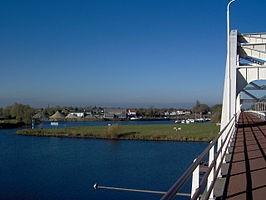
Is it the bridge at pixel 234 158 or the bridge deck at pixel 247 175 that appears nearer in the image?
the bridge at pixel 234 158

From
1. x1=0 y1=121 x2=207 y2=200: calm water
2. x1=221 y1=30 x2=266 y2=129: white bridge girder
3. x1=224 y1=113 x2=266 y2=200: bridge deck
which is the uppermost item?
x1=221 y1=30 x2=266 y2=129: white bridge girder

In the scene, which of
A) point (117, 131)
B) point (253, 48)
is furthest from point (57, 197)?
point (117, 131)

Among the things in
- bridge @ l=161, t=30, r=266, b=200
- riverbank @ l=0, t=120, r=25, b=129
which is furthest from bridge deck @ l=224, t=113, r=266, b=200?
riverbank @ l=0, t=120, r=25, b=129

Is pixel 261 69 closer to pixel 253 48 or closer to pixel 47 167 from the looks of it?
pixel 253 48

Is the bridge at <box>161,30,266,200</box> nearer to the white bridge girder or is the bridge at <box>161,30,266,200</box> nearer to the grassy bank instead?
the white bridge girder

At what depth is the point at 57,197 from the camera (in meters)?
24.7

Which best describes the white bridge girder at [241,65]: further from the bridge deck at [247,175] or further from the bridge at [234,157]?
the bridge deck at [247,175]

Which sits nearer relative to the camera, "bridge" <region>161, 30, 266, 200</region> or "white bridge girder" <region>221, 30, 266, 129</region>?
"bridge" <region>161, 30, 266, 200</region>

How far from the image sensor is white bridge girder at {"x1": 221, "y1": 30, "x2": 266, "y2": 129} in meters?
15.4

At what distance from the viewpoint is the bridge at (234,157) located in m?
4.31

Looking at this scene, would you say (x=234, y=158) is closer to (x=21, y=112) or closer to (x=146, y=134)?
(x=146, y=134)

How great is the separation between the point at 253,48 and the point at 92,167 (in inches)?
896

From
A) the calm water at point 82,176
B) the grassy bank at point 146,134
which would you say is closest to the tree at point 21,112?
the grassy bank at point 146,134

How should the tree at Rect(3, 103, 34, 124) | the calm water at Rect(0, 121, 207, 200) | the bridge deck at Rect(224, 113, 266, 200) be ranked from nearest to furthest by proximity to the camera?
the bridge deck at Rect(224, 113, 266, 200)
the calm water at Rect(0, 121, 207, 200)
the tree at Rect(3, 103, 34, 124)
